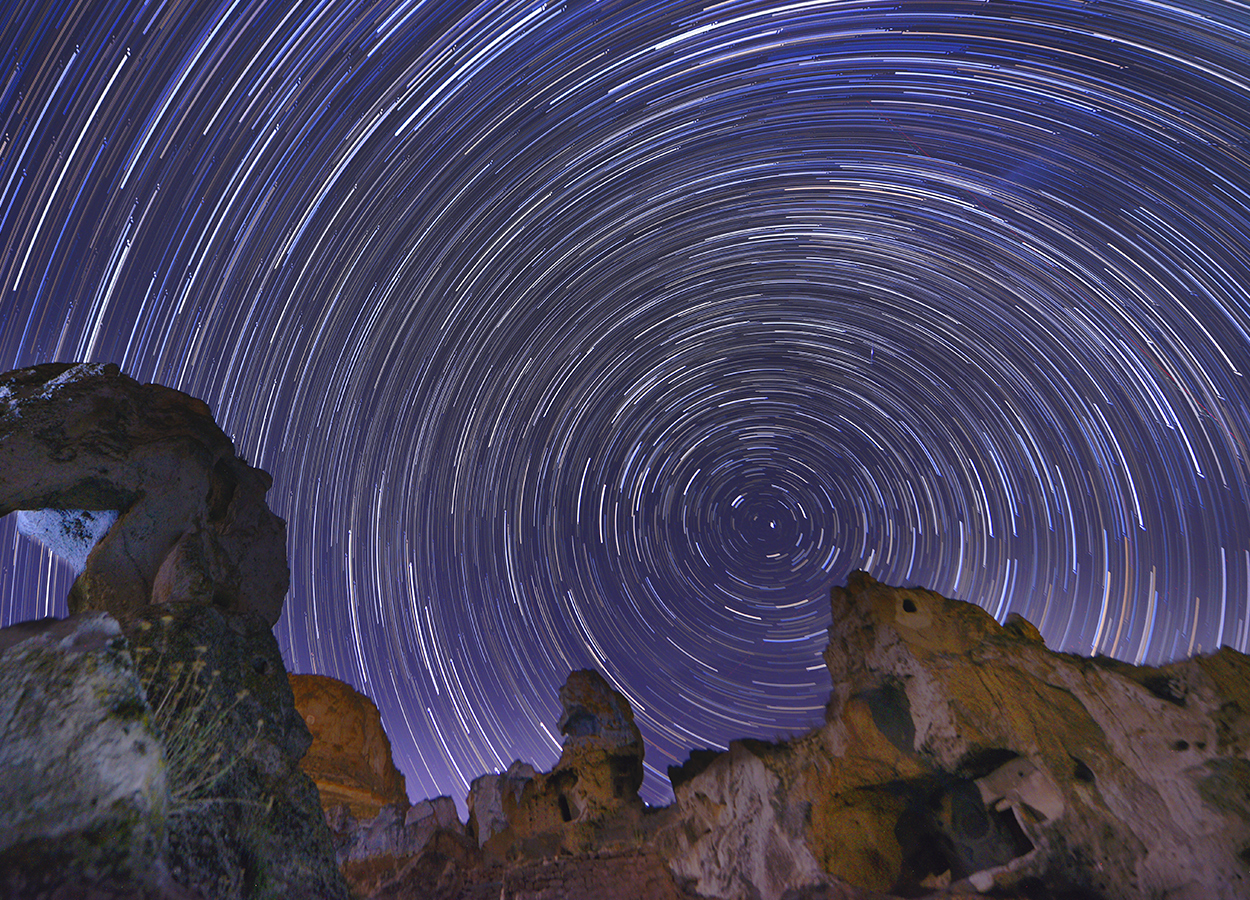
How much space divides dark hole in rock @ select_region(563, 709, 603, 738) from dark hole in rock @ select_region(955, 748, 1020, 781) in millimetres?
11814

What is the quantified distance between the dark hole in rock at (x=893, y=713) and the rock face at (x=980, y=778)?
27mm

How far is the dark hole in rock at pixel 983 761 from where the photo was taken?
33.7ft

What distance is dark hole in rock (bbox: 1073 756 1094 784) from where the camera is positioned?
29.9 ft

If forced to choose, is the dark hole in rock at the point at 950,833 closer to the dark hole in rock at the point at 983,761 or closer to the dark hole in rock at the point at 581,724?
the dark hole in rock at the point at 983,761

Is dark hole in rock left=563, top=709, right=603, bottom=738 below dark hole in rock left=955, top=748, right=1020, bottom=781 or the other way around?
the other way around

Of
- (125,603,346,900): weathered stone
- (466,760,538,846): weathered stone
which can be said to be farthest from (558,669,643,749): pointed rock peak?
(125,603,346,900): weathered stone

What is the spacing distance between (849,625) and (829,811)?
452cm

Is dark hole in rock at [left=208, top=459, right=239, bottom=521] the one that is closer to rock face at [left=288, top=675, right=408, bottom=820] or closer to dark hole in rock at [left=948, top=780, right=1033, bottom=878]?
rock face at [left=288, top=675, right=408, bottom=820]

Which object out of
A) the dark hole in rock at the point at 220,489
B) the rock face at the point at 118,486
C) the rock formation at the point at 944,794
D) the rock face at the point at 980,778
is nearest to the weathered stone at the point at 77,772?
the rock face at the point at 118,486

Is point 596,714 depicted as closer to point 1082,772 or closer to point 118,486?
point 1082,772

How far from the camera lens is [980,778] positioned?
10398mm

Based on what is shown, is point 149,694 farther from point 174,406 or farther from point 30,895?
point 174,406

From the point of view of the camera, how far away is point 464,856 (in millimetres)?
13656

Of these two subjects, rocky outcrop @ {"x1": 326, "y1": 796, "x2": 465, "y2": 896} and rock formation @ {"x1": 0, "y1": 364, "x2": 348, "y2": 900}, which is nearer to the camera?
rock formation @ {"x1": 0, "y1": 364, "x2": 348, "y2": 900}
